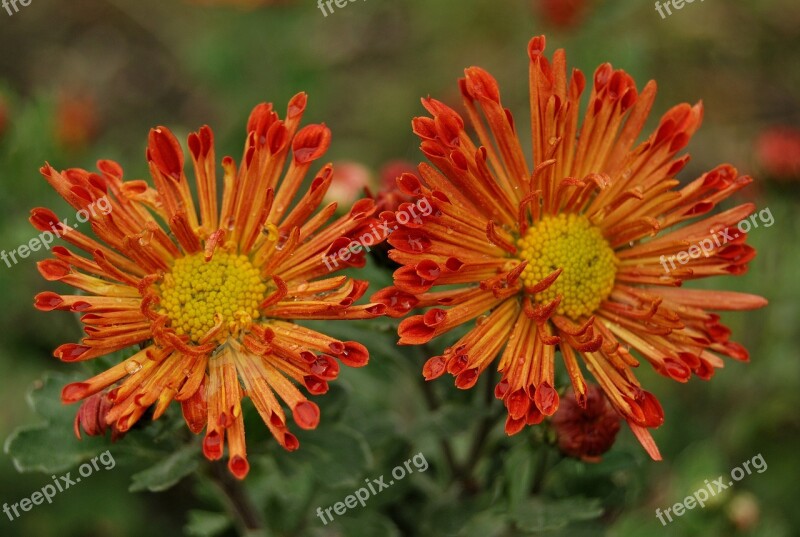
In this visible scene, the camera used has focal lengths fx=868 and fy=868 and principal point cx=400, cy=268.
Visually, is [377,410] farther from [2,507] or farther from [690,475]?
[2,507]

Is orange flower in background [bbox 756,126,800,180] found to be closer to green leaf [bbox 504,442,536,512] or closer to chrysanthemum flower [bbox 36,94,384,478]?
green leaf [bbox 504,442,536,512]

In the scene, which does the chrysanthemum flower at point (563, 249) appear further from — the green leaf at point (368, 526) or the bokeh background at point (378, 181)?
the green leaf at point (368, 526)

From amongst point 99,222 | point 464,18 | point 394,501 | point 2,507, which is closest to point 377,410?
point 394,501

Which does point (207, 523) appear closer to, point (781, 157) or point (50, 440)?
point (50, 440)

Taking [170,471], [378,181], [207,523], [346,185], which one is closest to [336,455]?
[170,471]

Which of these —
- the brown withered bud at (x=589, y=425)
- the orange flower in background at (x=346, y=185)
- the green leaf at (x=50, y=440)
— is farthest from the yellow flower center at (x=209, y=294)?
the orange flower in background at (x=346, y=185)

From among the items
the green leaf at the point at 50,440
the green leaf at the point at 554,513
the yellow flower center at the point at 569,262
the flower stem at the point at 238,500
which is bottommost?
the green leaf at the point at 554,513

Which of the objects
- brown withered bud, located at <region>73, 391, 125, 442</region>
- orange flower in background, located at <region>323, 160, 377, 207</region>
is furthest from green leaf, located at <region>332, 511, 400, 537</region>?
orange flower in background, located at <region>323, 160, 377, 207</region>
